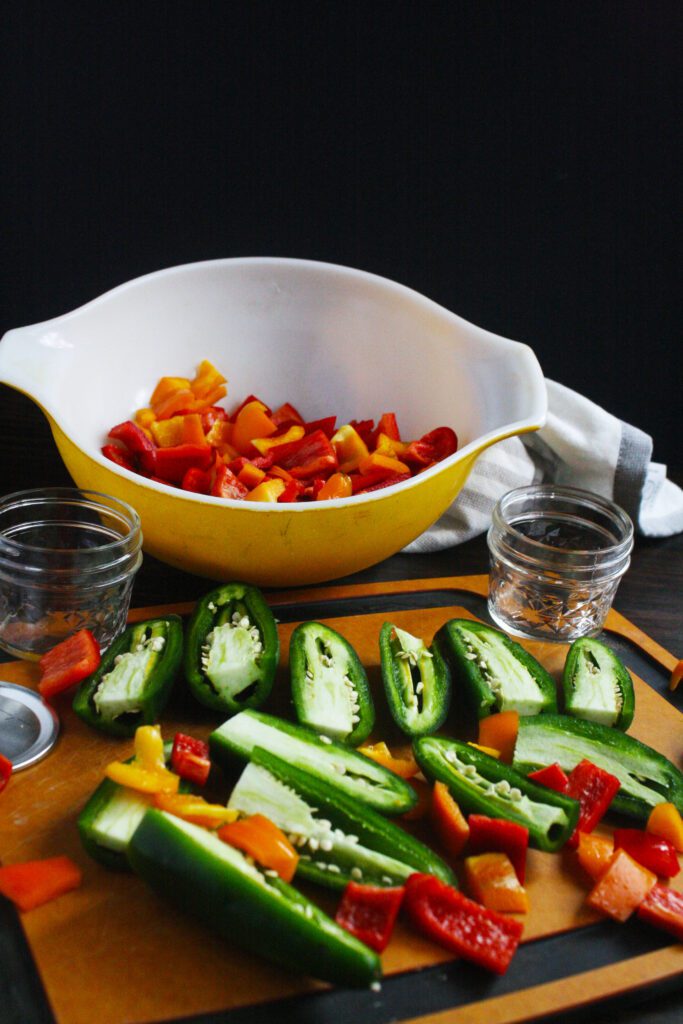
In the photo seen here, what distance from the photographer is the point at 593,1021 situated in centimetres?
150

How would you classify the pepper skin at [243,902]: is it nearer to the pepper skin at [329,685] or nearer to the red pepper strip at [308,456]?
the pepper skin at [329,685]

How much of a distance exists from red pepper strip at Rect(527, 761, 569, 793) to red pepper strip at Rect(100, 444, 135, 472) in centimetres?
118

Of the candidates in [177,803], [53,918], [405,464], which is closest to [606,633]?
[405,464]

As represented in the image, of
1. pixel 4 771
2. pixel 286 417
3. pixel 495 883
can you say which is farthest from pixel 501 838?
pixel 286 417

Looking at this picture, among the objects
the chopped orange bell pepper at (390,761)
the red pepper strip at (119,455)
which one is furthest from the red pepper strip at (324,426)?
the chopped orange bell pepper at (390,761)

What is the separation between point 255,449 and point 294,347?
459mm

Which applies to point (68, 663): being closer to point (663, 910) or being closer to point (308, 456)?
point (308, 456)

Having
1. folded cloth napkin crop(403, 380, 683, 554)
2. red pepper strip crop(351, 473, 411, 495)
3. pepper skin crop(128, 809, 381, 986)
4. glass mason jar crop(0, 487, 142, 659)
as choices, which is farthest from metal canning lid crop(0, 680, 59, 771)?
folded cloth napkin crop(403, 380, 683, 554)

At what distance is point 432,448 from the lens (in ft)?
8.41

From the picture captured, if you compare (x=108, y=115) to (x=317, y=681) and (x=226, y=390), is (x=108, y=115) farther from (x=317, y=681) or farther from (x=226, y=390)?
(x=317, y=681)

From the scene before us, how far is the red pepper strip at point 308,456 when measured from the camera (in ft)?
8.14

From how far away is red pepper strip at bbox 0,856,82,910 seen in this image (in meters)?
1.50

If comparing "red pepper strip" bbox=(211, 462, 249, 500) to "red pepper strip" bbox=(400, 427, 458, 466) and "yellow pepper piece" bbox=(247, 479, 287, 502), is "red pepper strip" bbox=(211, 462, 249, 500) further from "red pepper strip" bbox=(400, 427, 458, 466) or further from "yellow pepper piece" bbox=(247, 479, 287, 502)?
"red pepper strip" bbox=(400, 427, 458, 466)

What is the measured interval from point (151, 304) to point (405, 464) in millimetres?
806
